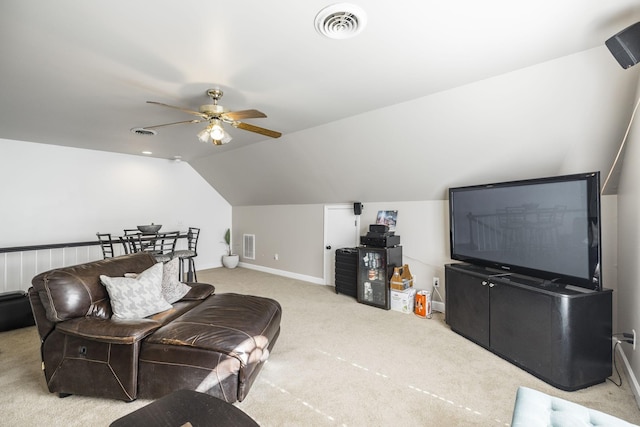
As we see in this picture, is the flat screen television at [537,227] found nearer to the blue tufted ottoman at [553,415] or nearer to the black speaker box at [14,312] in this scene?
the blue tufted ottoman at [553,415]

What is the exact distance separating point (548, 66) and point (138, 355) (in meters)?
3.63

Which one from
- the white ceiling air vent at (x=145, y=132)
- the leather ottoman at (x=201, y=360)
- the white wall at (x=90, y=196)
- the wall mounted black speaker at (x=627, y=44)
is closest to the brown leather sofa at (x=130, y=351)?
the leather ottoman at (x=201, y=360)

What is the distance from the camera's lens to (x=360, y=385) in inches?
84.8

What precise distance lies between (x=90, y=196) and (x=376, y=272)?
496 cm

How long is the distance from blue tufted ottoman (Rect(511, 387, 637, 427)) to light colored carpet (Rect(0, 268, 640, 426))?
2.07 feet

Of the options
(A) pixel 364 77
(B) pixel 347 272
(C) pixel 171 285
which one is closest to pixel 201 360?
(C) pixel 171 285

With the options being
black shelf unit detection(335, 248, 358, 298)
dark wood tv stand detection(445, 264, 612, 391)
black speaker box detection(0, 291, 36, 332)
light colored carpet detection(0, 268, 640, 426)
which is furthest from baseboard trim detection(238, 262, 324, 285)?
black speaker box detection(0, 291, 36, 332)

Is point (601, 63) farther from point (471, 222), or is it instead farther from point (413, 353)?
point (413, 353)

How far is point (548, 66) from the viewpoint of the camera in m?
2.19

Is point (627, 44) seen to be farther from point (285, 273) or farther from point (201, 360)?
point (285, 273)

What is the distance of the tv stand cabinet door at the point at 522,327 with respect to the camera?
2.20 metres

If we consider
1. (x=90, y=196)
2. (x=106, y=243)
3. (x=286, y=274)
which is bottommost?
(x=286, y=274)

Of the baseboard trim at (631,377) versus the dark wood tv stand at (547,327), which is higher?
the dark wood tv stand at (547,327)

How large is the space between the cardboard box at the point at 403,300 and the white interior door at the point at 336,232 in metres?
1.21
